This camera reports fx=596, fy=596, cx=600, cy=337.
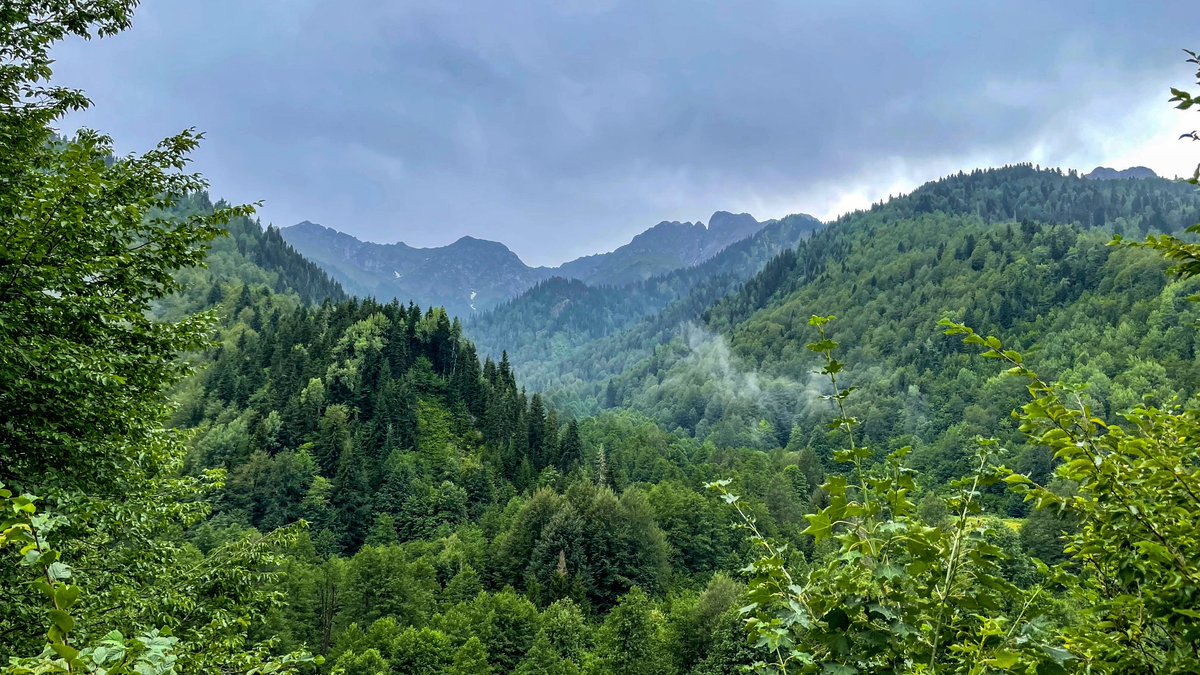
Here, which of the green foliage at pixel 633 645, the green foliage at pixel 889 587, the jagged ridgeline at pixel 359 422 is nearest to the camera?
the green foliage at pixel 889 587

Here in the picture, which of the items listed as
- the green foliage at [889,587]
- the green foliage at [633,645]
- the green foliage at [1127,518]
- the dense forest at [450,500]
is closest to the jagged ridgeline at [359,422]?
the dense forest at [450,500]

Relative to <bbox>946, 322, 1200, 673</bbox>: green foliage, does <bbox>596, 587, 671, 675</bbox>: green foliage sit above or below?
below

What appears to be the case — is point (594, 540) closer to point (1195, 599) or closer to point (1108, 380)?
point (1195, 599)

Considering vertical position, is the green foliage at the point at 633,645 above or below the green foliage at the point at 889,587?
below

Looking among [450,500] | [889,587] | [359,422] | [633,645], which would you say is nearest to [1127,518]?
[889,587]

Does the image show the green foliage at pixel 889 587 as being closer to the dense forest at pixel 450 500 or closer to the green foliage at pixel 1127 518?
the dense forest at pixel 450 500

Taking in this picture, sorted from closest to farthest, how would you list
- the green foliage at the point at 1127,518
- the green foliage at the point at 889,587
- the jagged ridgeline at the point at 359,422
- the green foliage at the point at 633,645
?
1. the green foliage at the point at 889,587
2. the green foliage at the point at 1127,518
3. the green foliage at the point at 633,645
4. the jagged ridgeline at the point at 359,422

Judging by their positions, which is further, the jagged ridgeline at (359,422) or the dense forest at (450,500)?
the jagged ridgeline at (359,422)

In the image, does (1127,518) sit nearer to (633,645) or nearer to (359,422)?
(633,645)

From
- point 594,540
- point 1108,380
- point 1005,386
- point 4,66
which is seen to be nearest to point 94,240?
point 4,66

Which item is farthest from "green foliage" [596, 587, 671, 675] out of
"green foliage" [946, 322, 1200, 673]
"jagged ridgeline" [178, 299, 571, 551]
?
"jagged ridgeline" [178, 299, 571, 551]

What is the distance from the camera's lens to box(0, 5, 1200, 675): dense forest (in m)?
4.11

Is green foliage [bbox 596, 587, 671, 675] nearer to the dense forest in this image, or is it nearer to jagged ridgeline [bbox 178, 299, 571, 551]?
the dense forest

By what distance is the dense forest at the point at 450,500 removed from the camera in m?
4.11
